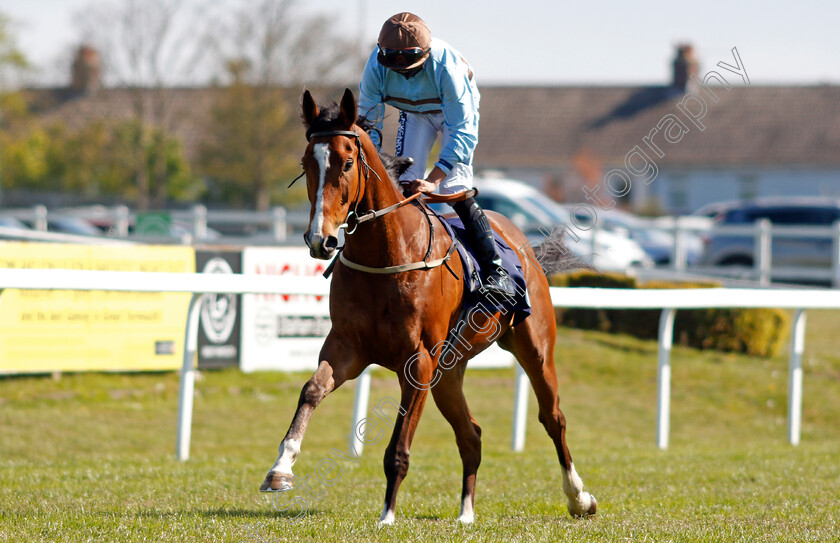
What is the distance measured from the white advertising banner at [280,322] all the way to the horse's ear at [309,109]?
21.4 ft

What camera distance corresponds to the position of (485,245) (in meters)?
5.29

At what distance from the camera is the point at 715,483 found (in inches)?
247

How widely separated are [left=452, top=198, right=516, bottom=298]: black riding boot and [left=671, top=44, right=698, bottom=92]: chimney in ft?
159

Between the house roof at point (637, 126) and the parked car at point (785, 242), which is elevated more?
the house roof at point (637, 126)

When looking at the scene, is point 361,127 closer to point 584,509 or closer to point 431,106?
point 431,106

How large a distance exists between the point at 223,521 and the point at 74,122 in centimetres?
4930

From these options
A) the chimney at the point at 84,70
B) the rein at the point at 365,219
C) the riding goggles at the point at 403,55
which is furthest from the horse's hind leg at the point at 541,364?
the chimney at the point at 84,70

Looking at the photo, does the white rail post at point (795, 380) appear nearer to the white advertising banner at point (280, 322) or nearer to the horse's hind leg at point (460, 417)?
the white advertising banner at point (280, 322)

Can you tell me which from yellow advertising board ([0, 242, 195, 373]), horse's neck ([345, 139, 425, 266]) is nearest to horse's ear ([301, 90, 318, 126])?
horse's neck ([345, 139, 425, 266])

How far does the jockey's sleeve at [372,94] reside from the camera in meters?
5.14

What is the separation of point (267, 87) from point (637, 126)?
829 inches

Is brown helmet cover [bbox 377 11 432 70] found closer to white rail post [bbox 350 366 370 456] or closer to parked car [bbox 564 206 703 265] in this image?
white rail post [bbox 350 366 370 456]

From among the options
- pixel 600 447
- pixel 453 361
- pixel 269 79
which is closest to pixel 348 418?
pixel 600 447

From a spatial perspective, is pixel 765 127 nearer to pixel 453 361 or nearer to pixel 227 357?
pixel 227 357
